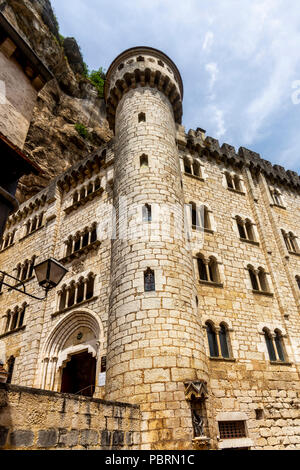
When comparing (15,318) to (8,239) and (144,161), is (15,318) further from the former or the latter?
(144,161)

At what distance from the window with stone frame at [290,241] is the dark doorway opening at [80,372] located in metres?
11.9

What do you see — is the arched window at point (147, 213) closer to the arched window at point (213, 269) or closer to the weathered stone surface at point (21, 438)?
the arched window at point (213, 269)

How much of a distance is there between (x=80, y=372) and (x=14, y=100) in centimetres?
1208

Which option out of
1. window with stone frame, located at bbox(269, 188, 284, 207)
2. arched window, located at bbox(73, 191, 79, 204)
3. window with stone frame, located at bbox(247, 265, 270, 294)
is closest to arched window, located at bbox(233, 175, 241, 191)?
window with stone frame, located at bbox(269, 188, 284, 207)

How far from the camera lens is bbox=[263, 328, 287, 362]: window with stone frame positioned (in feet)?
40.6

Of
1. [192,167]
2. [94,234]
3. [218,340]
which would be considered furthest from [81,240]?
[218,340]

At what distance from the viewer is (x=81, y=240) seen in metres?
15.7

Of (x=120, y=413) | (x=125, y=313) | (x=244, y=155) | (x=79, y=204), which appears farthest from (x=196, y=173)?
(x=120, y=413)

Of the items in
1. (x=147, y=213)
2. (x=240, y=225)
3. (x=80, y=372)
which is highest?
(x=240, y=225)

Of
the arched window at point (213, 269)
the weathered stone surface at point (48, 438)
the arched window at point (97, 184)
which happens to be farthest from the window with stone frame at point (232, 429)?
the arched window at point (97, 184)

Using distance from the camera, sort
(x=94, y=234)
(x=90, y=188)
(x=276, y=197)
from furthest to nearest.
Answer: (x=276, y=197)
(x=90, y=188)
(x=94, y=234)

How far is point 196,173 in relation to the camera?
1691 cm

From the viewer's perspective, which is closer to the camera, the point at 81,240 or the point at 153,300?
the point at 153,300
